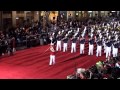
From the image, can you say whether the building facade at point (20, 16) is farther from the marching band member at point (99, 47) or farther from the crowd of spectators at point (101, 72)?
the crowd of spectators at point (101, 72)

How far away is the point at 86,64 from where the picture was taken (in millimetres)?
16938

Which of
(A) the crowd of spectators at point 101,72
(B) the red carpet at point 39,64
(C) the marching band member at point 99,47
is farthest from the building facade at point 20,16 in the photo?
(A) the crowd of spectators at point 101,72

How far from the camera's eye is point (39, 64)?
16891 mm

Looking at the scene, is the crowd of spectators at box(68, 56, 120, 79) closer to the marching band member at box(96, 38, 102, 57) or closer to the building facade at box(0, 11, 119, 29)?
the marching band member at box(96, 38, 102, 57)

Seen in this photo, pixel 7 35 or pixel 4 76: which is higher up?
pixel 7 35

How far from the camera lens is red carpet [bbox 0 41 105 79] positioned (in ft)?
48.1

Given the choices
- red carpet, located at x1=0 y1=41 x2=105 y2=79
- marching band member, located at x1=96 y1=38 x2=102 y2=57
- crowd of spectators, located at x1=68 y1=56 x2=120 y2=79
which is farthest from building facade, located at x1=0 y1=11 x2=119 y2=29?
crowd of spectators, located at x1=68 y1=56 x2=120 y2=79
